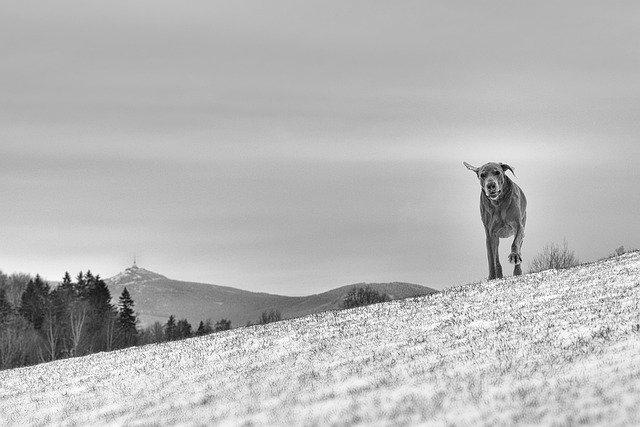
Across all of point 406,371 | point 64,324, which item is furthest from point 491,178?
point 64,324

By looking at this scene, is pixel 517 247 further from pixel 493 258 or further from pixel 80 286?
pixel 80 286

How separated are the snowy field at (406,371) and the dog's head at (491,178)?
3159mm

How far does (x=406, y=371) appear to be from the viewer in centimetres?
1541

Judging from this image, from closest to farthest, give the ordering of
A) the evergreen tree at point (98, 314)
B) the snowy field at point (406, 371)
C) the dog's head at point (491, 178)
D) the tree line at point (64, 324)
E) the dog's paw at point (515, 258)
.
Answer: the snowy field at point (406, 371) < the dog's head at point (491, 178) < the dog's paw at point (515, 258) < the tree line at point (64, 324) < the evergreen tree at point (98, 314)

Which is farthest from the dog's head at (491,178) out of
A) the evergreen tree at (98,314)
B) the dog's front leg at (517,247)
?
the evergreen tree at (98,314)

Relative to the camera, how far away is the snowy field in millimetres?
12188

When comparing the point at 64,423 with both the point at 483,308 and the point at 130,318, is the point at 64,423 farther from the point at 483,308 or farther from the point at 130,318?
the point at 130,318

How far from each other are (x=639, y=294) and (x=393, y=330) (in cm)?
601

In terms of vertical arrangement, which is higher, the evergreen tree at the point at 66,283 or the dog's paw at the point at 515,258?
the evergreen tree at the point at 66,283

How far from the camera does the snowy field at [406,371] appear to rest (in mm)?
12188

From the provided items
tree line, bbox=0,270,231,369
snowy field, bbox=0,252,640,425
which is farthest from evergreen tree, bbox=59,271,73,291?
snowy field, bbox=0,252,640,425

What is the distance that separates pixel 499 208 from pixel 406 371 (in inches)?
606

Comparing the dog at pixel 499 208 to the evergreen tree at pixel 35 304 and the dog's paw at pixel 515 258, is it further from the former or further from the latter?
the evergreen tree at pixel 35 304

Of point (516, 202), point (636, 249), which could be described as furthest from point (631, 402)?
point (636, 249)
